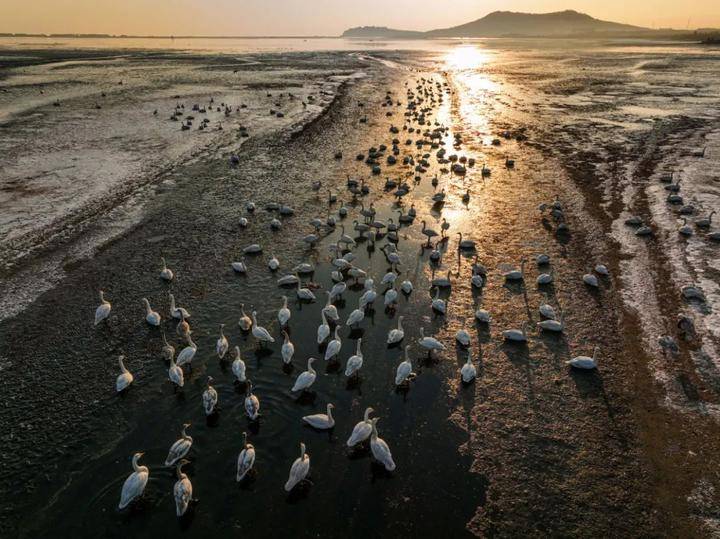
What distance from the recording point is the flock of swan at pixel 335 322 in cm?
959

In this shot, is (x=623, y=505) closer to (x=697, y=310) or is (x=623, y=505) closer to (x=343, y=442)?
(x=343, y=442)

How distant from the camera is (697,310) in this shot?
561 inches

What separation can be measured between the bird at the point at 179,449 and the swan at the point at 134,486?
0.59 meters

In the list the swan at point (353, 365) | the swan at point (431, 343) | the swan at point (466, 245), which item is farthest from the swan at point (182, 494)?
the swan at point (466, 245)

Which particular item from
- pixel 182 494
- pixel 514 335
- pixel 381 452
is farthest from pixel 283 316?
pixel 514 335

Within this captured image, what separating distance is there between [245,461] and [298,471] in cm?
112

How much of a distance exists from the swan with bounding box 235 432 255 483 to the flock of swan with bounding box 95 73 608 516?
2 cm

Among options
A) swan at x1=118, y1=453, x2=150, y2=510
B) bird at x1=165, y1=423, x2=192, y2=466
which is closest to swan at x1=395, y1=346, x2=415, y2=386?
bird at x1=165, y1=423, x2=192, y2=466

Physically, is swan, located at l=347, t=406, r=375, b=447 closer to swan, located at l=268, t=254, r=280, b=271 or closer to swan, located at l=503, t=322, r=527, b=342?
swan, located at l=503, t=322, r=527, b=342

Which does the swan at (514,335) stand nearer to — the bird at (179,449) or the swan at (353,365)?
the swan at (353,365)

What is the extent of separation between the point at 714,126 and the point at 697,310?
1226 inches

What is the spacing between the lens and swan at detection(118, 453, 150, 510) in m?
8.68

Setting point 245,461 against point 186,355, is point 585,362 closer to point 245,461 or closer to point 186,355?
point 245,461

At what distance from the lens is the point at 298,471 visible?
360 inches
